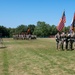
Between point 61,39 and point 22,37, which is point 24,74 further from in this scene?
point 22,37

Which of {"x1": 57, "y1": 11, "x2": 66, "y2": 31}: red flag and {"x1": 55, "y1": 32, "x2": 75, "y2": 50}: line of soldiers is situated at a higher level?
{"x1": 57, "y1": 11, "x2": 66, "y2": 31}: red flag

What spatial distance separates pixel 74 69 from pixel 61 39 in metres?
15.4

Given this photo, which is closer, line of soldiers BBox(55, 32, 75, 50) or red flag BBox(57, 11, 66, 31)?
line of soldiers BBox(55, 32, 75, 50)

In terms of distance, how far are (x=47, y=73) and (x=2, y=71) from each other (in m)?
2.29

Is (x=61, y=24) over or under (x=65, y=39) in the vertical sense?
over

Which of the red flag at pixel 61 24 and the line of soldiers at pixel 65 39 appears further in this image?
the red flag at pixel 61 24

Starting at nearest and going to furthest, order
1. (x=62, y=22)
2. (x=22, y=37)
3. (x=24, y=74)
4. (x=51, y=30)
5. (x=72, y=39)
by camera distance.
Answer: (x=24, y=74)
(x=72, y=39)
(x=62, y=22)
(x=22, y=37)
(x=51, y=30)

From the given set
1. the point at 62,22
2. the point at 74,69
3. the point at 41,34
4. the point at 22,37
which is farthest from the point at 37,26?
the point at 74,69

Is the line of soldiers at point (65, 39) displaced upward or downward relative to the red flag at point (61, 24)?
downward

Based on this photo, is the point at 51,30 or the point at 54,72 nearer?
the point at 54,72

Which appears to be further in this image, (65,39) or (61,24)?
(61,24)

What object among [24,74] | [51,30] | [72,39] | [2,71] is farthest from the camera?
[51,30]

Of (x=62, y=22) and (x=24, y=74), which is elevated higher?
(x=62, y=22)

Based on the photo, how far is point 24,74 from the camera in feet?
42.6
